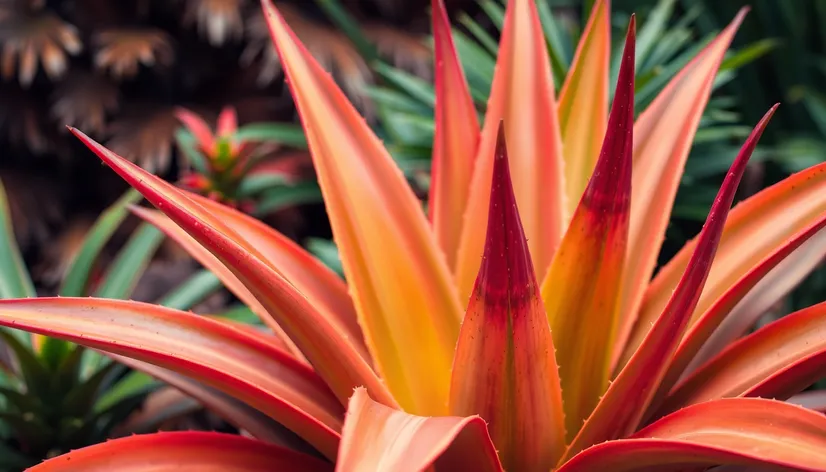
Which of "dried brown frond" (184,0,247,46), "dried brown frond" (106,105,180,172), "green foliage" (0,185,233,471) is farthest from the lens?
"dried brown frond" (106,105,180,172)

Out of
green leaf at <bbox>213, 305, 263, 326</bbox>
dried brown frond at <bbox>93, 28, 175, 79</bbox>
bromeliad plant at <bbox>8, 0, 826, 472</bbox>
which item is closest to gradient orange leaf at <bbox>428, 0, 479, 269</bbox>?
bromeliad plant at <bbox>8, 0, 826, 472</bbox>

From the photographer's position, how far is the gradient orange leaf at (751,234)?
413mm

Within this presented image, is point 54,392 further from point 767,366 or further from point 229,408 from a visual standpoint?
point 767,366

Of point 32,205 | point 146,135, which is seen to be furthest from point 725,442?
point 32,205

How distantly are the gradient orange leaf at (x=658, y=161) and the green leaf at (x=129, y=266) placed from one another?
426 mm

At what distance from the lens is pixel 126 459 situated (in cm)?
37

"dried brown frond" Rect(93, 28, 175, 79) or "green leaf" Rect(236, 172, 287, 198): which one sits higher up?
"dried brown frond" Rect(93, 28, 175, 79)

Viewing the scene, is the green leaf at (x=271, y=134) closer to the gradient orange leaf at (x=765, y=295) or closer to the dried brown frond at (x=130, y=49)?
the gradient orange leaf at (x=765, y=295)

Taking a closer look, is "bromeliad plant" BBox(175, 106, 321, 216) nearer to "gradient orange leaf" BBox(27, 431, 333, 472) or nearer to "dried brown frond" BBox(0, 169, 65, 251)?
"gradient orange leaf" BBox(27, 431, 333, 472)

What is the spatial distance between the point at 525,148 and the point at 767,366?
0.21 meters

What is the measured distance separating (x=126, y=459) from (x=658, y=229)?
34cm

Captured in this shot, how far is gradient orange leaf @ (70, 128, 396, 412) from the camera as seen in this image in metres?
0.32

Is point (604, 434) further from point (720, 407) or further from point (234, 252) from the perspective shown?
point (234, 252)

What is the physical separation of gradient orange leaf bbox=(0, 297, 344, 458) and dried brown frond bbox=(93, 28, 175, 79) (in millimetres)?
2532
